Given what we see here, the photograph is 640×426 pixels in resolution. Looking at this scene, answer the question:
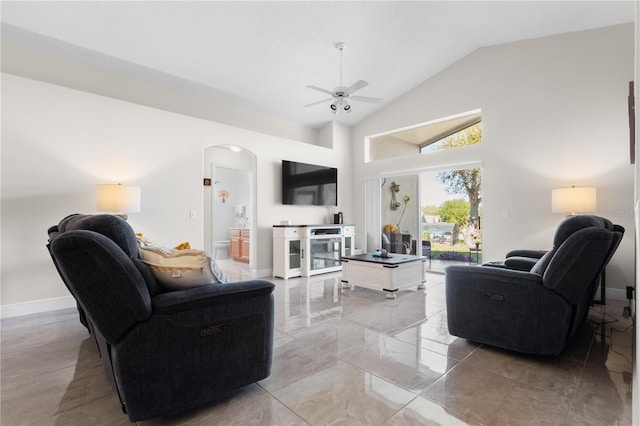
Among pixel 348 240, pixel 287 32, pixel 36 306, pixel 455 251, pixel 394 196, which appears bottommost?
→ pixel 36 306

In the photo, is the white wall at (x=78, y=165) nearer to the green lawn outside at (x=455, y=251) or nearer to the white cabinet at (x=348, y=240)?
the white cabinet at (x=348, y=240)

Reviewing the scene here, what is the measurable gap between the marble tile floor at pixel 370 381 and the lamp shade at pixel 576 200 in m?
1.35

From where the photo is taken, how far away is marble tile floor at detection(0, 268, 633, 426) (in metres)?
1.52

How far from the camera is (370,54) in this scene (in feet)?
15.2

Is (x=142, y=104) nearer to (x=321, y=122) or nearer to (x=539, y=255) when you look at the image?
(x=321, y=122)

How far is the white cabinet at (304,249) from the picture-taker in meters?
5.16

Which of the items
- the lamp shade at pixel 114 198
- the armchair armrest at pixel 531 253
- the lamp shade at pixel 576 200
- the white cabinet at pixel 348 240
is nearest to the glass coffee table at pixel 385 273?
the armchair armrest at pixel 531 253

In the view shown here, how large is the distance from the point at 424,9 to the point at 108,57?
418 centimetres

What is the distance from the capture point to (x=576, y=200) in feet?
12.1

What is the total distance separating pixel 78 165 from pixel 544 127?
6320 millimetres

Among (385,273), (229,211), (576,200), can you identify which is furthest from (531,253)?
(229,211)

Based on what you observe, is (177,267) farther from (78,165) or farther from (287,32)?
(287,32)

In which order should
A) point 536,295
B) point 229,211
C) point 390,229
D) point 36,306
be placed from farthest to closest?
point 229,211 → point 390,229 → point 36,306 → point 536,295

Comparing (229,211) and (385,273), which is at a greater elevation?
(229,211)
